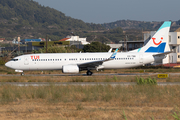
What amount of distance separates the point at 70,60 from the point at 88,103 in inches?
781

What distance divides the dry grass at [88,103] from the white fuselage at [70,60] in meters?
15.3

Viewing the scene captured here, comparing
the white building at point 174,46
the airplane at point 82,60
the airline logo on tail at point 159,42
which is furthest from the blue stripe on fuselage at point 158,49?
the white building at point 174,46

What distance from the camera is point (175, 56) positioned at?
214 feet

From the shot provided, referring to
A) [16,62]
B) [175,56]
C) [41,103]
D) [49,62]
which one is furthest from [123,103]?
[175,56]

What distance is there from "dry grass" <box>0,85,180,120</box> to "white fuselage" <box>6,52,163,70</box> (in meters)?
15.3

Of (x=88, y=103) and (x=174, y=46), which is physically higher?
(x=174, y=46)

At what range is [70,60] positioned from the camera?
34.3 metres

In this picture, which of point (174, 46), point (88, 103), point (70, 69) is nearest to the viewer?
point (88, 103)

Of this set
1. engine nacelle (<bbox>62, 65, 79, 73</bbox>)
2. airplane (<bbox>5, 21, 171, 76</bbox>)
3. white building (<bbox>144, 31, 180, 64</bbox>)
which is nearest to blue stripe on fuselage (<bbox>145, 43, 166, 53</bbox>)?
airplane (<bbox>5, 21, 171, 76</bbox>)

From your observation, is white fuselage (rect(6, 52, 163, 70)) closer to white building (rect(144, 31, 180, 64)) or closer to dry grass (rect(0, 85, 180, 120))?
dry grass (rect(0, 85, 180, 120))

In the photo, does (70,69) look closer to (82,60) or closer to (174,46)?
(82,60)

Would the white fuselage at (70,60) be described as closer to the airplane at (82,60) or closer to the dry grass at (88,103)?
the airplane at (82,60)

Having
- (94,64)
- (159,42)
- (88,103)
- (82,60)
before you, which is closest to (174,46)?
(159,42)

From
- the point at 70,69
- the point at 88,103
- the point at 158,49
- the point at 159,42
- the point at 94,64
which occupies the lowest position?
the point at 88,103
